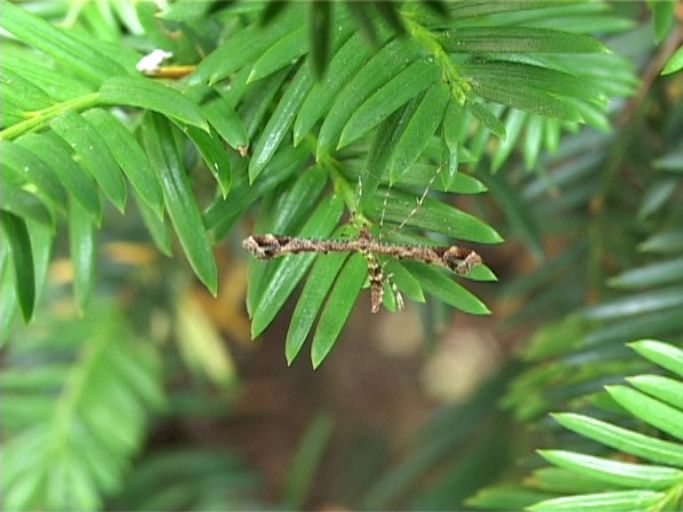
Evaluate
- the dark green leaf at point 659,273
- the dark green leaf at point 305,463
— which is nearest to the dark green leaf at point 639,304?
the dark green leaf at point 659,273

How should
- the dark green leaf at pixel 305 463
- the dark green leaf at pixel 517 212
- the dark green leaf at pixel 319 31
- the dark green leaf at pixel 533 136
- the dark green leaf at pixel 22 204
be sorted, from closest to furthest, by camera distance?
the dark green leaf at pixel 319 31, the dark green leaf at pixel 22 204, the dark green leaf at pixel 533 136, the dark green leaf at pixel 517 212, the dark green leaf at pixel 305 463

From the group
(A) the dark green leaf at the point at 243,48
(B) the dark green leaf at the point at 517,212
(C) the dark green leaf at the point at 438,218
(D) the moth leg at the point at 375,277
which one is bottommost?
(D) the moth leg at the point at 375,277

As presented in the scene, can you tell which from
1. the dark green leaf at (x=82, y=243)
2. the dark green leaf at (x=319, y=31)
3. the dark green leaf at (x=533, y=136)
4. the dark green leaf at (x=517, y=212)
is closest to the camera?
the dark green leaf at (x=319, y=31)

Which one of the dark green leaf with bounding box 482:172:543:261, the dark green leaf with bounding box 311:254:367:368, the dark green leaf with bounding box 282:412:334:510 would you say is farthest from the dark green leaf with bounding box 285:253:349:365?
the dark green leaf with bounding box 282:412:334:510

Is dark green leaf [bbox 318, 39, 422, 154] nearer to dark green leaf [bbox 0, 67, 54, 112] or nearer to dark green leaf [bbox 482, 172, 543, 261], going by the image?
dark green leaf [bbox 0, 67, 54, 112]

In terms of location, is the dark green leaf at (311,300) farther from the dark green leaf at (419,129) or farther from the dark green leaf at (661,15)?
the dark green leaf at (661,15)

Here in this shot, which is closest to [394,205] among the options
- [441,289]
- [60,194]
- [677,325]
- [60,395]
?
[441,289]

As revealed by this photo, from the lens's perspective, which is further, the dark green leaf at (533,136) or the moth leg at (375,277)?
the dark green leaf at (533,136)
